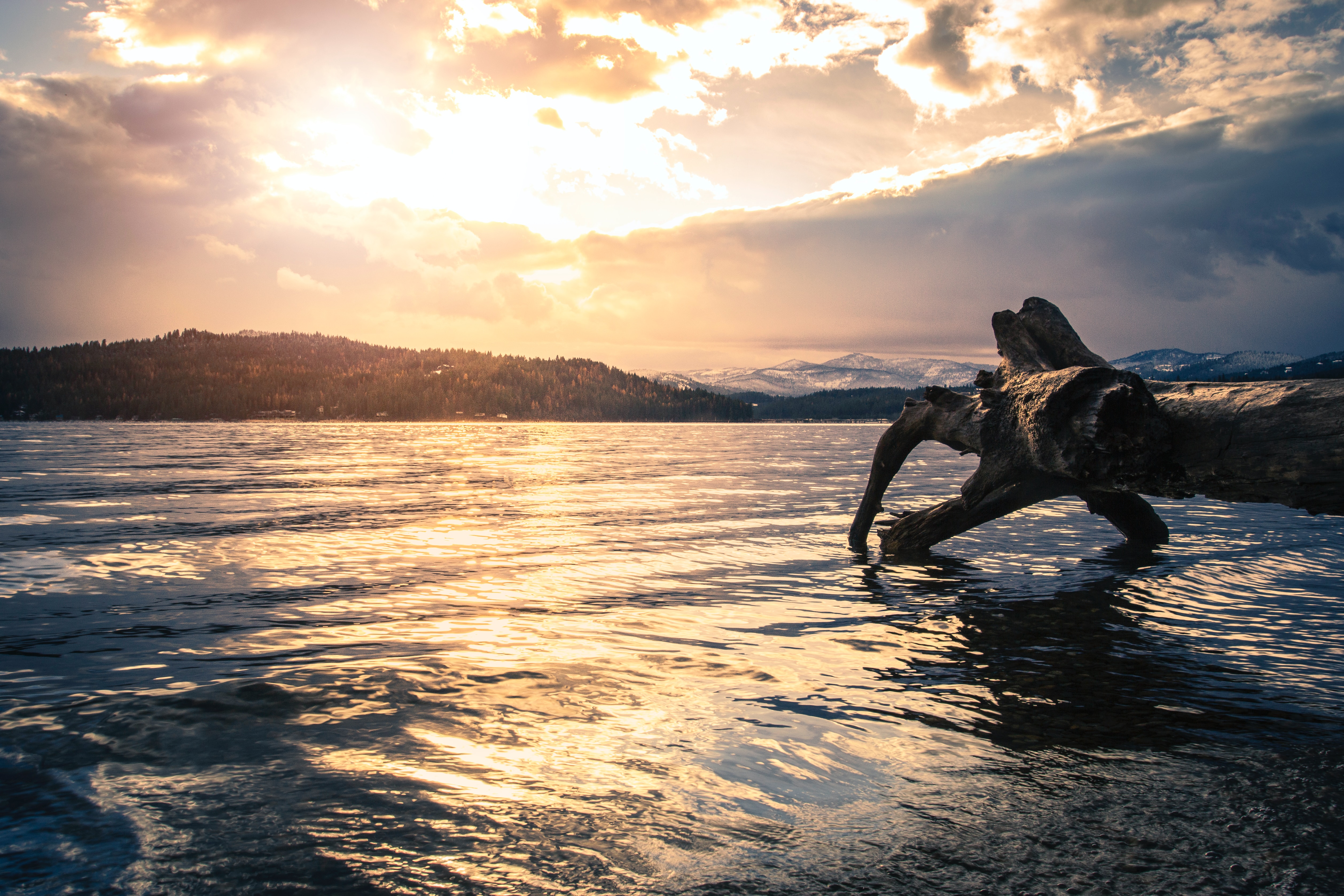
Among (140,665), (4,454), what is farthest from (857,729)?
(4,454)

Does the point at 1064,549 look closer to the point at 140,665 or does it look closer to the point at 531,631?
the point at 531,631

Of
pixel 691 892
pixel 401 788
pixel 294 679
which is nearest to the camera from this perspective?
pixel 691 892

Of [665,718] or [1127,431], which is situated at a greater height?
[1127,431]

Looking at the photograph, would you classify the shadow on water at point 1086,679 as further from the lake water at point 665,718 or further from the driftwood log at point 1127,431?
the driftwood log at point 1127,431

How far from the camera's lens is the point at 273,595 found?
1052 cm

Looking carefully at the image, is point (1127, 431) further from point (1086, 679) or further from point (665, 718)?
point (665, 718)

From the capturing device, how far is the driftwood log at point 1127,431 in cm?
582

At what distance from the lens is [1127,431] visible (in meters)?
6.82

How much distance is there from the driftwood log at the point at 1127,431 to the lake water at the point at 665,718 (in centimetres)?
188

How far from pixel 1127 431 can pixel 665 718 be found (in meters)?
5.18

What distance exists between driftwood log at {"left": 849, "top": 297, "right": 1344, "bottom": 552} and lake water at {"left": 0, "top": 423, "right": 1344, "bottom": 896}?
1.88 meters

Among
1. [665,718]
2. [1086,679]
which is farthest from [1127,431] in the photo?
[665,718]

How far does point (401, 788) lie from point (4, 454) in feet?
214

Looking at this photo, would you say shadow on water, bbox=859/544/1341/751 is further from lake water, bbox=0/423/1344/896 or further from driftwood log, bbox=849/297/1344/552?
driftwood log, bbox=849/297/1344/552
